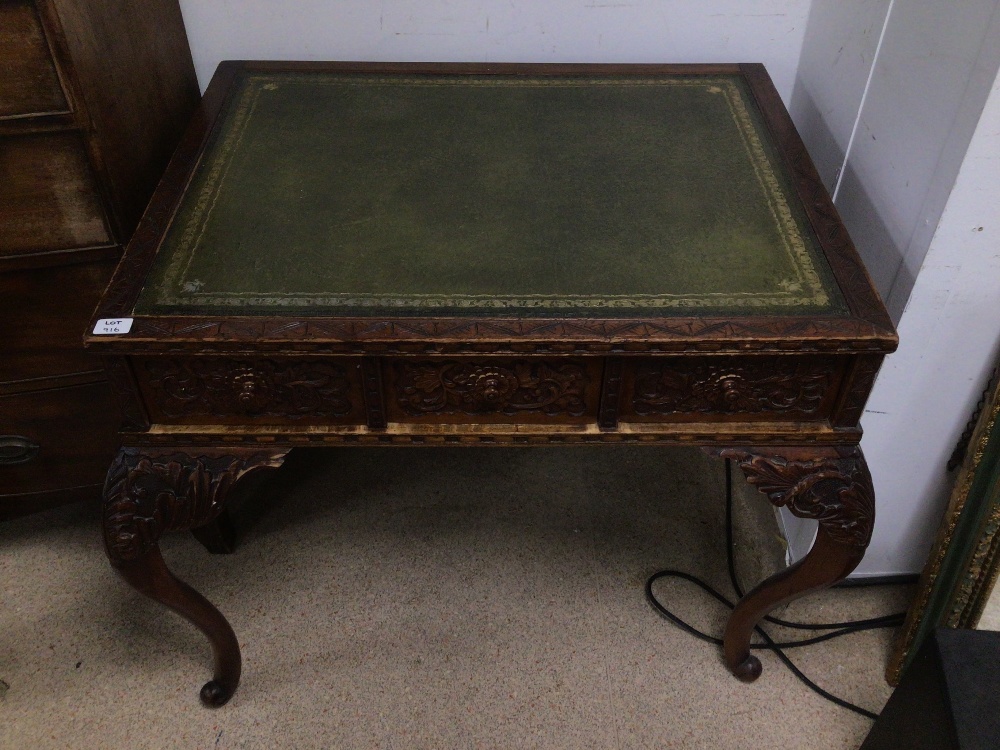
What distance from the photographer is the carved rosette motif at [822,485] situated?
109 cm

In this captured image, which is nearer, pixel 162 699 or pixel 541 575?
pixel 162 699

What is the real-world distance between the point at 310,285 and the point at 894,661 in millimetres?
1082

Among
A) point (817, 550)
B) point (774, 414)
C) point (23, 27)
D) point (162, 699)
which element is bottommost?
point (162, 699)

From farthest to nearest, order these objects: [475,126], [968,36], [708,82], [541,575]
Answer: [541,575]
[708,82]
[475,126]
[968,36]

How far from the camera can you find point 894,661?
56.1 inches

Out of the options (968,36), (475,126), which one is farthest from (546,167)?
(968,36)

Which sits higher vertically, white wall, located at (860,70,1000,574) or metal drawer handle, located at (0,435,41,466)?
white wall, located at (860,70,1000,574)

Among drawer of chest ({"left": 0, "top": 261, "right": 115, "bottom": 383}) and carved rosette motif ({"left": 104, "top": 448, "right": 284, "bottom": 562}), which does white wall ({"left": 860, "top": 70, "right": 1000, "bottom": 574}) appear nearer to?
carved rosette motif ({"left": 104, "top": 448, "right": 284, "bottom": 562})

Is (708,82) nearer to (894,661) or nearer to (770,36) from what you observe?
(770,36)

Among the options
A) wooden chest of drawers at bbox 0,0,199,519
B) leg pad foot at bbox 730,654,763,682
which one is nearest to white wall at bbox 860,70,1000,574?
leg pad foot at bbox 730,654,763,682

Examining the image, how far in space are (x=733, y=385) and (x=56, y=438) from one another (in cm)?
108

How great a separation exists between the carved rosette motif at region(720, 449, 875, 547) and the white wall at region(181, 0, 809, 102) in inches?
30.7

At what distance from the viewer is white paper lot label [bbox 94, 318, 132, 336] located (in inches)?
38.3

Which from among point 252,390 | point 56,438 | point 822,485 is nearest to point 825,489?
point 822,485
